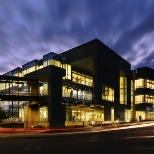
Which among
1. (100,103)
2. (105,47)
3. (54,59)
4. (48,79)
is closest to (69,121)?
(48,79)

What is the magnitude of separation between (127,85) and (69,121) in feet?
110

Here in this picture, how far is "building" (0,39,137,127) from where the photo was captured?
1831 inches

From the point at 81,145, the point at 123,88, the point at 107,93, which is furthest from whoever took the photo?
the point at 123,88

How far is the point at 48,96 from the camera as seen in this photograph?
4575cm

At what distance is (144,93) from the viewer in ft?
332

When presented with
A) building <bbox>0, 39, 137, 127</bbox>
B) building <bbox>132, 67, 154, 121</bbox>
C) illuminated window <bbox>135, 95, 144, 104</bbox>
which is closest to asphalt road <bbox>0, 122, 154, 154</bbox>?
building <bbox>0, 39, 137, 127</bbox>

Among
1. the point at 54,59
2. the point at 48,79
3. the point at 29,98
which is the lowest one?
the point at 29,98

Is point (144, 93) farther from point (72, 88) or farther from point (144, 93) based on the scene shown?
point (72, 88)

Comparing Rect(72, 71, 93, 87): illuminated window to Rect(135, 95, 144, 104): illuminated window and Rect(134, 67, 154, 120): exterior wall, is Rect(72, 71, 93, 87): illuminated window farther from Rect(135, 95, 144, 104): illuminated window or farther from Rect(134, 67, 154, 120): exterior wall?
Rect(135, 95, 144, 104): illuminated window

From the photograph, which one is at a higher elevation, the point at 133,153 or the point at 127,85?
the point at 127,85

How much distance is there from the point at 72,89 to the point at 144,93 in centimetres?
5021

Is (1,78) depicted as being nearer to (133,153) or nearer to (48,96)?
(48,96)

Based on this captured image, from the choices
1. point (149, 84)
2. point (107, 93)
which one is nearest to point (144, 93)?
point (149, 84)

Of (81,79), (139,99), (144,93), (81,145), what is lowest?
(81,145)
